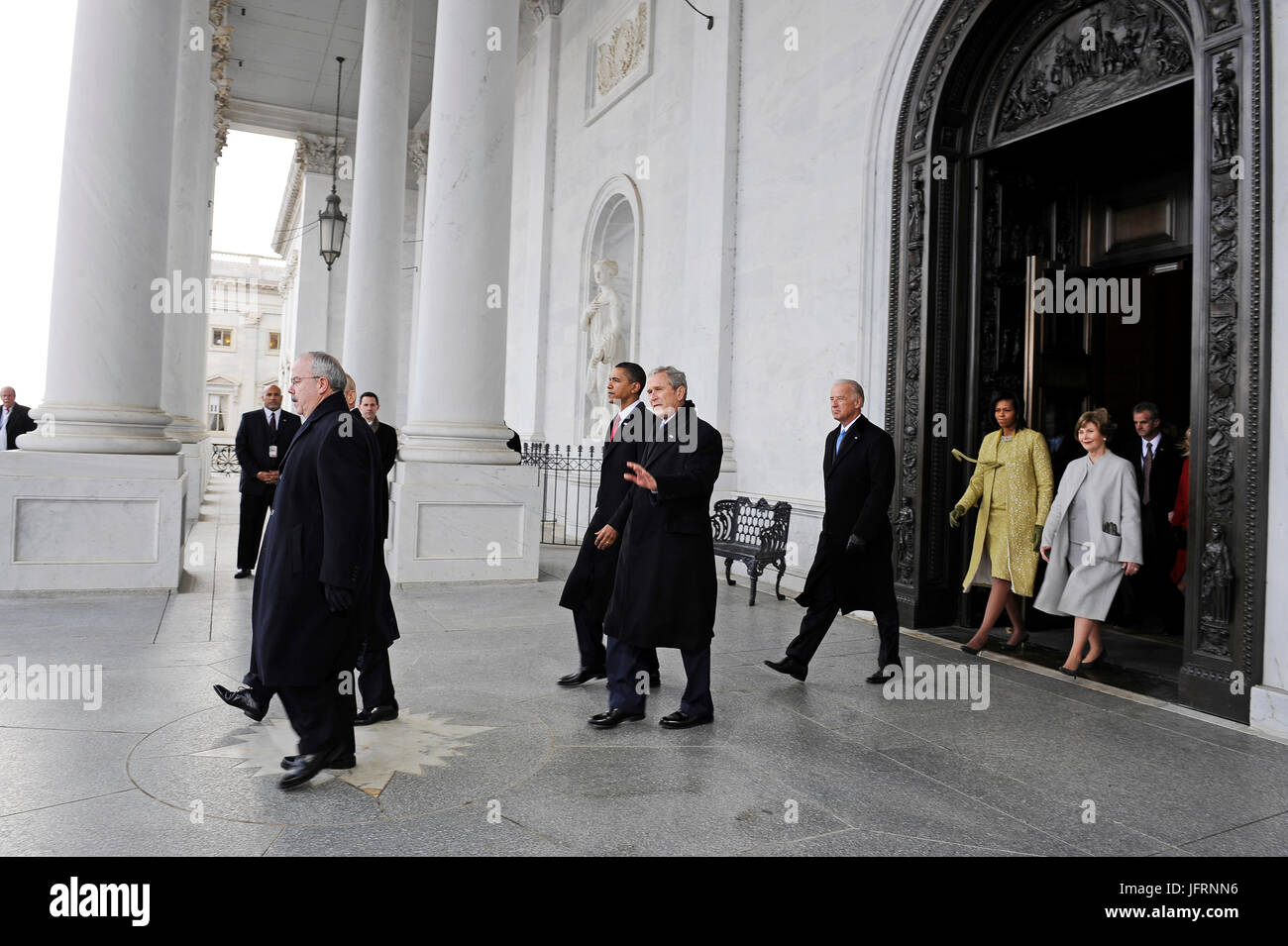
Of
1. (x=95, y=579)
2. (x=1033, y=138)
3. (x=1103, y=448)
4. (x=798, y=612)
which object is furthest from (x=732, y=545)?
(x=95, y=579)

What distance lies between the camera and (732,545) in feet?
30.7

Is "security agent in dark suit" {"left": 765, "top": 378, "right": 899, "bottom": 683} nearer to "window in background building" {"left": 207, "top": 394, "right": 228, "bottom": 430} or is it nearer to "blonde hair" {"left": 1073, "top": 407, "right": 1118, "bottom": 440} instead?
"blonde hair" {"left": 1073, "top": 407, "right": 1118, "bottom": 440}

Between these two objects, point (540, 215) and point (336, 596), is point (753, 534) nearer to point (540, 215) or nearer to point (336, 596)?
point (336, 596)

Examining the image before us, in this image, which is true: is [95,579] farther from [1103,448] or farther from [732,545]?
[1103,448]

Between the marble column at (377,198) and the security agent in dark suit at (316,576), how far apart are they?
10250 millimetres

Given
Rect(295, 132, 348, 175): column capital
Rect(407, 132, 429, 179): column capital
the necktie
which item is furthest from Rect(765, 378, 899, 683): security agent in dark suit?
Rect(295, 132, 348, 175): column capital

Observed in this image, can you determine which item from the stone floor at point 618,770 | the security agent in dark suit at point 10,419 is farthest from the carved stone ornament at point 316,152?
the stone floor at point 618,770

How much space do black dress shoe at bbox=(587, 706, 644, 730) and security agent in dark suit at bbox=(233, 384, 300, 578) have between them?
560 cm

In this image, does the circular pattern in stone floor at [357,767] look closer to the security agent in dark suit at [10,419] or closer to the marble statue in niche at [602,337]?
the security agent in dark suit at [10,419]

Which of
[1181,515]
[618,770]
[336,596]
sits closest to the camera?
[336,596]

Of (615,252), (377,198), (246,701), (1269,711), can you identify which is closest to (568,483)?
(615,252)

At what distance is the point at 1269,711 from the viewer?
4.95m

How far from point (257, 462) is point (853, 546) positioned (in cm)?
626

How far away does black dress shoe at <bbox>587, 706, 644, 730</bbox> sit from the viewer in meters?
4.68
